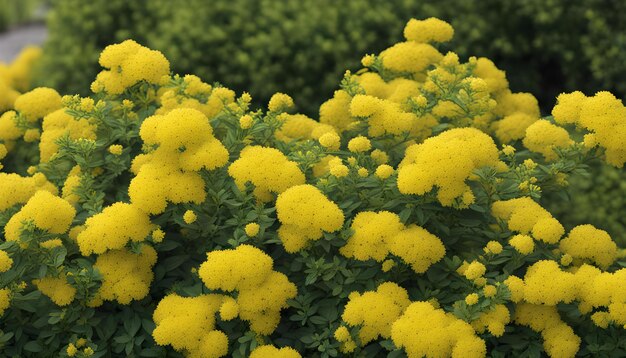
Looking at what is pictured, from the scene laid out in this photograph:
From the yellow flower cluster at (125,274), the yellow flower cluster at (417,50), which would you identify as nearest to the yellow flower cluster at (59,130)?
the yellow flower cluster at (125,274)

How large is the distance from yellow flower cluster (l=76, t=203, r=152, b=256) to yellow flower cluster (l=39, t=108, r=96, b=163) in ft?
2.06

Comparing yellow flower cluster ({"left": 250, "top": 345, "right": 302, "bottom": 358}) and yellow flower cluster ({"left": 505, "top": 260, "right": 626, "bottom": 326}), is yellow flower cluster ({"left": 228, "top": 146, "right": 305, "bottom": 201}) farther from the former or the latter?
yellow flower cluster ({"left": 505, "top": 260, "right": 626, "bottom": 326})

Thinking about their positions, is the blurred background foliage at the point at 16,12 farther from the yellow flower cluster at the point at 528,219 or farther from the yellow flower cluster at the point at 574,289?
the yellow flower cluster at the point at 574,289

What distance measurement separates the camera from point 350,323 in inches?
123

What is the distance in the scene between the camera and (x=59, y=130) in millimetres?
3873

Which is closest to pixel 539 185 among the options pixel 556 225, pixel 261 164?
pixel 556 225

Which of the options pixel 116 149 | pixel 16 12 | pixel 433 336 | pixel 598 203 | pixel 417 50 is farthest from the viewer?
pixel 16 12

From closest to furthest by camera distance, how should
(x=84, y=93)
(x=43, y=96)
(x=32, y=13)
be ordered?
(x=43, y=96) → (x=84, y=93) → (x=32, y=13)

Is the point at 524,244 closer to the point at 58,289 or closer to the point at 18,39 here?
the point at 58,289

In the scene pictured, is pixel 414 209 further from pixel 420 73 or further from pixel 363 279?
pixel 420 73

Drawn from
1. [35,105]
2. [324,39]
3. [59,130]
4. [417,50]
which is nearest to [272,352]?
[59,130]

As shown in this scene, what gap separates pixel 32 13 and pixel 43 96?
893cm

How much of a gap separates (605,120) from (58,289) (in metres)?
2.22

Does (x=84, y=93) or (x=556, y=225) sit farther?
(x=84, y=93)
